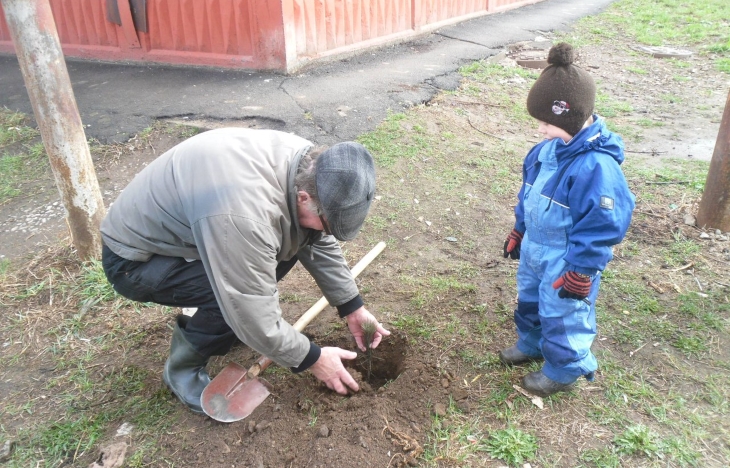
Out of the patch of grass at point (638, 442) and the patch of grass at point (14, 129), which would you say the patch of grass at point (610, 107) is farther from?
the patch of grass at point (14, 129)

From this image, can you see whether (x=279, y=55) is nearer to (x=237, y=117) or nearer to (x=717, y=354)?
(x=237, y=117)

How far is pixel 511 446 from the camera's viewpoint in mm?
2400

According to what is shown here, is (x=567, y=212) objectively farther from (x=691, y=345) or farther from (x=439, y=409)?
(x=691, y=345)

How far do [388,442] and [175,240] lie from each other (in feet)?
4.33

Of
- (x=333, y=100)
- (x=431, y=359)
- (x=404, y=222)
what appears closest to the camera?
(x=431, y=359)

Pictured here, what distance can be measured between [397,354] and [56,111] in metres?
2.58

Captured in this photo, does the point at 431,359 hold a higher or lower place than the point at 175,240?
lower

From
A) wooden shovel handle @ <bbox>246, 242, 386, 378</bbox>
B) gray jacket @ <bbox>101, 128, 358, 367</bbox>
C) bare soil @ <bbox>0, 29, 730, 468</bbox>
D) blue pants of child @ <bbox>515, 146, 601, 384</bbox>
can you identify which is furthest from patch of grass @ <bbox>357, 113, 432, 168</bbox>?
gray jacket @ <bbox>101, 128, 358, 367</bbox>

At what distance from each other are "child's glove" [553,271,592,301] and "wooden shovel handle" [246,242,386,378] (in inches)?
52.9

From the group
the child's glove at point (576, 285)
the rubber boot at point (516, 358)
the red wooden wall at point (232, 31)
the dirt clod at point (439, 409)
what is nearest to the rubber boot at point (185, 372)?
the dirt clod at point (439, 409)

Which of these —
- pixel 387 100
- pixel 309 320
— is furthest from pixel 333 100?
pixel 309 320

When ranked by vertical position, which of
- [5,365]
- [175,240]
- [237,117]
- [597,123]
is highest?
[597,123]

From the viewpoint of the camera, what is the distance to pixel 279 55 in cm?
684

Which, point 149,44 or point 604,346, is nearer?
point 604,346
